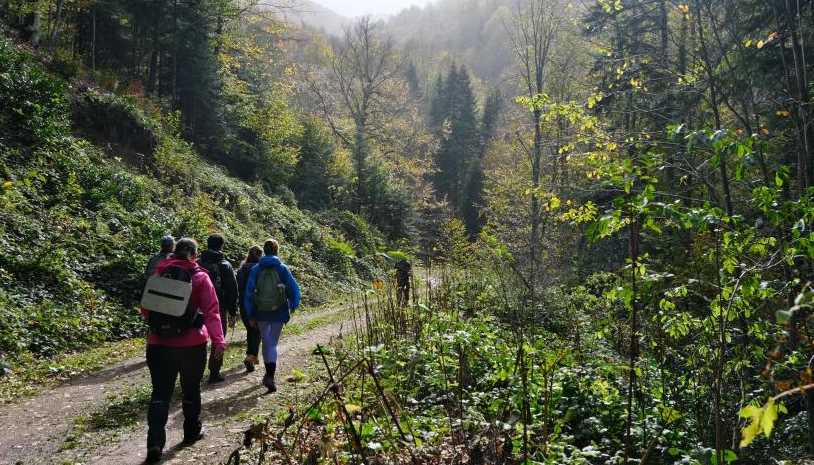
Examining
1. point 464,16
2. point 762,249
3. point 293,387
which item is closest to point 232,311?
point 293,387

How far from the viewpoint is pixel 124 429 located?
6.07 metres

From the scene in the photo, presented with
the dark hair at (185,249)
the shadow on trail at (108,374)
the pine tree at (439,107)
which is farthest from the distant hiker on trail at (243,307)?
the pine tree at (439,107)

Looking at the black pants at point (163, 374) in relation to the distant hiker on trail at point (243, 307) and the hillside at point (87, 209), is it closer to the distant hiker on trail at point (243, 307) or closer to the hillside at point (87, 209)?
the distant hiker on trail at point (243, 307)

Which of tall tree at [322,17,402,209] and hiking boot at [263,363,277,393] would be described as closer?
hiking boot at [263,363,277,393]

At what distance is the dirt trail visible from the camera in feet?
17.6

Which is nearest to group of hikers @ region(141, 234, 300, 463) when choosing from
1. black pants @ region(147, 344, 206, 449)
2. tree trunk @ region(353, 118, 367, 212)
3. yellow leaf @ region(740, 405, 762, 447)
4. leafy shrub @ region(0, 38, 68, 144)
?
black pants @ region(147, 344, 206, 449)

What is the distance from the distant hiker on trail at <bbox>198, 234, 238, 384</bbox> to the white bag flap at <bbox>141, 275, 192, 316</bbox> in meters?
2.98

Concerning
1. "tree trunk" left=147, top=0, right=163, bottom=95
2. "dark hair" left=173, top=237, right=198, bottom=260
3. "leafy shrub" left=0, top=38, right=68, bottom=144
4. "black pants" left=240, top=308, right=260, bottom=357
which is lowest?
"black pants" left=240, top=308, right=260, bottom=357

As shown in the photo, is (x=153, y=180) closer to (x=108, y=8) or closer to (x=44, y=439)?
(x=108, y=8)

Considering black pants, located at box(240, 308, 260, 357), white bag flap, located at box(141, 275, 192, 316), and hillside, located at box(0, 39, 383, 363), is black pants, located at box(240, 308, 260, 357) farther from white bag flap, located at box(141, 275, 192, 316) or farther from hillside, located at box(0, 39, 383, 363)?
white bag flap, located at box(141, 275, 192, 316)

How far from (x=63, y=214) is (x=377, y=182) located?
22273 mm

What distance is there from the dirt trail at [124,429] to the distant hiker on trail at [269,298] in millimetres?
644

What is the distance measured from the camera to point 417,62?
281ft

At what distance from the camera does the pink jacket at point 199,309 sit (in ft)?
16.9
